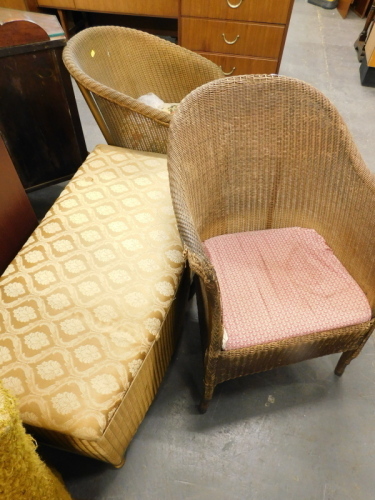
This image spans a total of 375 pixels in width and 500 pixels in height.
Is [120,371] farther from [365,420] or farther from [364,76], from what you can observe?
[364,76]

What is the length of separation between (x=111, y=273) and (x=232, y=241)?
41 cm

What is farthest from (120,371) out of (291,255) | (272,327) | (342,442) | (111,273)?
(342,442)

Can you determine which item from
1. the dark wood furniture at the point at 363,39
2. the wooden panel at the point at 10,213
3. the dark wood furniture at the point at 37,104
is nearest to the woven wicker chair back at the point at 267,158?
the wooden panel at the point at 10,213

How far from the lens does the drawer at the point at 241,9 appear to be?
2084 millimetres

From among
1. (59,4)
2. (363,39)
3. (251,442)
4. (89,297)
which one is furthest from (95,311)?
(363,39)

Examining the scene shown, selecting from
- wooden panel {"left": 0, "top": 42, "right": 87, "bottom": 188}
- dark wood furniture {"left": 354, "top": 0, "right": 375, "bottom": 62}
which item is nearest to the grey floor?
wooden panel {"left": 0, "top": 42, "right": 87, "bottom": 188}

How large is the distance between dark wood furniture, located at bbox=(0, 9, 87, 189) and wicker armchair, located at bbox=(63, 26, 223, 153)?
16cm

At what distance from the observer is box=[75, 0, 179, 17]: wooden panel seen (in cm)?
240

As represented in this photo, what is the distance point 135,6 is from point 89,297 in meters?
2.32

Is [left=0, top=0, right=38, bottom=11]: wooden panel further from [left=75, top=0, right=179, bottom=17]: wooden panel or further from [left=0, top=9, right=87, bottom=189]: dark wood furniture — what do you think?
[left=0, top=9, right=87, bottom=189]: dark wood furniture

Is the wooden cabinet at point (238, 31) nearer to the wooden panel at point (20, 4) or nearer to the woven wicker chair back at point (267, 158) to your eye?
the wooden panel at point (20, 4)

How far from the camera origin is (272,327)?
Result: 95 centimetres

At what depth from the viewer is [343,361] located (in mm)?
1225

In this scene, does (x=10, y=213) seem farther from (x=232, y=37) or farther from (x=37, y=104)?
(x=232, y=37)
